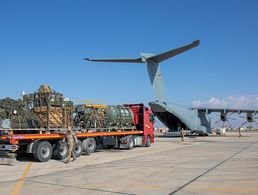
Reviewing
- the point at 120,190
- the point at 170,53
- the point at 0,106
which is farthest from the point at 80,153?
the point at 170,53

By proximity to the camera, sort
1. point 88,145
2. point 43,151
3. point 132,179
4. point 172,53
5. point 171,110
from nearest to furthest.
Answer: point 132,179 → point 43,151 → point 88,145 → point 172,53 → point 171,110

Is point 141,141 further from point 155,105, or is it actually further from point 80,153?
point 155,105

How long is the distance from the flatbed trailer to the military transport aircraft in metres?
7.02

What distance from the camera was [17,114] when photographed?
16938 mm

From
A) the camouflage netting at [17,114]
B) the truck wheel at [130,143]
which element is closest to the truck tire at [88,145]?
the camouflage netting at [17,114]

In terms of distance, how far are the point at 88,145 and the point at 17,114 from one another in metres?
4.89

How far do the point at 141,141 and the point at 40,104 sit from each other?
10469mm

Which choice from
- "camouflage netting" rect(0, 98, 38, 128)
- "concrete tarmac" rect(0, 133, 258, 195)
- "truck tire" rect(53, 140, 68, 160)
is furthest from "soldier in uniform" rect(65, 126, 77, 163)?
"concrete tarmac" rect(0, 133, 258, 195)

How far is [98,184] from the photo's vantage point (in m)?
10.3

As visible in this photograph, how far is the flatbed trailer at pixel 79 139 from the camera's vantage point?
15.9 m

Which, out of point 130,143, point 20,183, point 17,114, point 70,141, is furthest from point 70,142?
point 130,143

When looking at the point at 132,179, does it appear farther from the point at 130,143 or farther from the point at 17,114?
the point at 130,143

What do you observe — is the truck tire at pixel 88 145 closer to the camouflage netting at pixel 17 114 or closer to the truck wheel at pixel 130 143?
the camouflage netting at pixel 17 114

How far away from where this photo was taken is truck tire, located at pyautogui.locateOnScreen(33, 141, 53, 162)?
16391 millimetres
